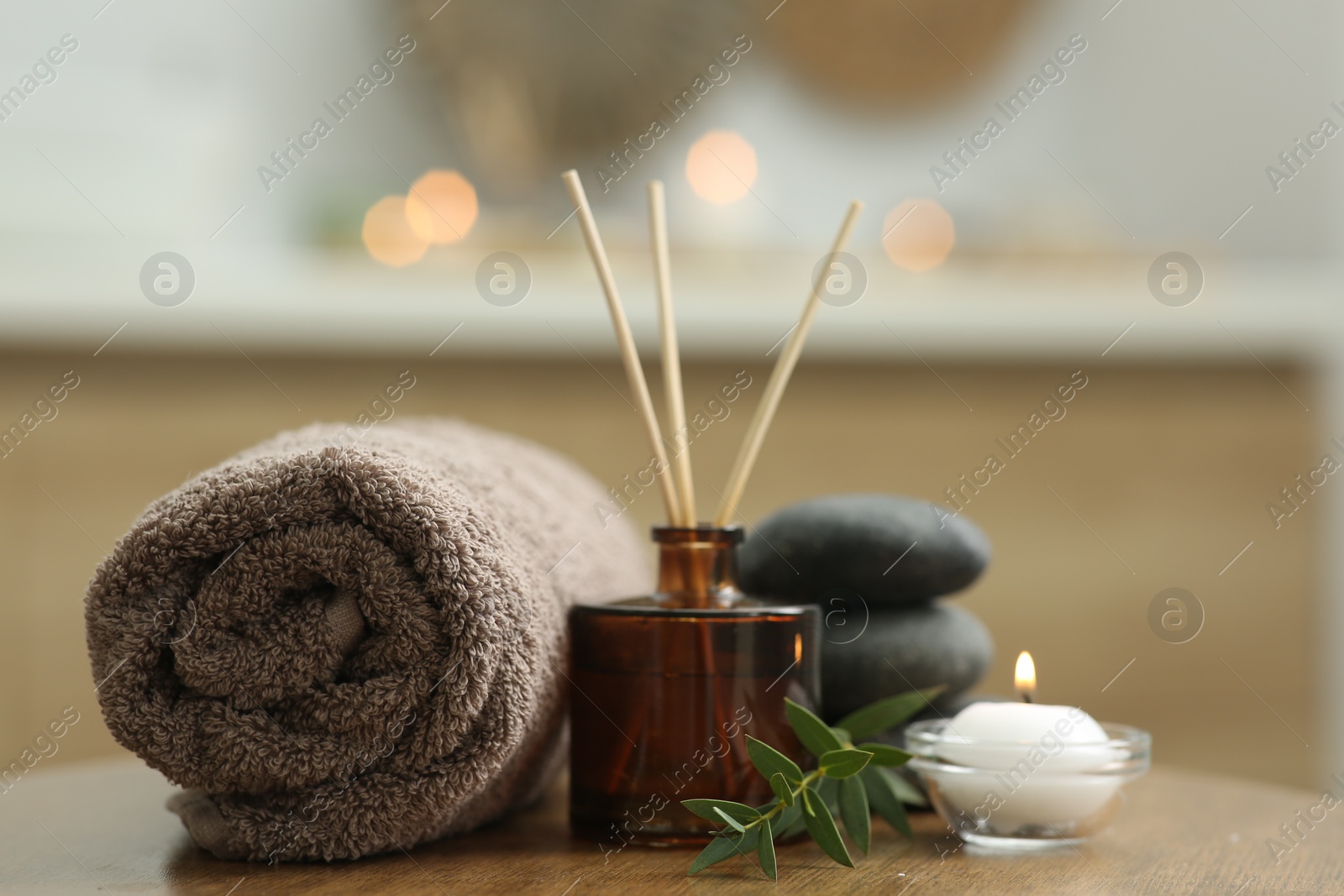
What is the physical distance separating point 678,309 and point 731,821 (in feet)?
3.31

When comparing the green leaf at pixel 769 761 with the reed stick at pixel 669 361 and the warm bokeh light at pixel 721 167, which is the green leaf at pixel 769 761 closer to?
the reed stick at pixel 669 361

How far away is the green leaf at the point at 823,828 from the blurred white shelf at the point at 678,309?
94 cm

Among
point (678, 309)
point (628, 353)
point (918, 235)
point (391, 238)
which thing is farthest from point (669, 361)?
point (918, 235)

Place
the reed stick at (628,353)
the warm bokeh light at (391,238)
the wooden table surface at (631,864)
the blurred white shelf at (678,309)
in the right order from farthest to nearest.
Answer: the warm bokeh light at (391,238), the blurred white shelf at (678,309), the reed stick at (628,353), the wooden table surface at (631,864)

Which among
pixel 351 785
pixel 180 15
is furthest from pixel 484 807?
pixel 180 15

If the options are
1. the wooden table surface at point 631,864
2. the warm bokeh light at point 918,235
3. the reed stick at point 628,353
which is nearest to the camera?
the wooden table surface at point 631,864

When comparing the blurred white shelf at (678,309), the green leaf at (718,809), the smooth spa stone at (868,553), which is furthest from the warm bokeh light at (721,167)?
the green leaf at (718,809)

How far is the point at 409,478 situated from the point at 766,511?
3.34 feet

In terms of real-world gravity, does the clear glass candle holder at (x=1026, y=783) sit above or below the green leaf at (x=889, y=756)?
below

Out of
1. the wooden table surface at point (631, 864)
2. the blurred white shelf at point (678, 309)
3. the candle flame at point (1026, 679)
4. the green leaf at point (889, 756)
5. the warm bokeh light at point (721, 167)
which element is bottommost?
the wooden table surface at point (631, 864)

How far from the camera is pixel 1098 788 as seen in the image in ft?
1.79

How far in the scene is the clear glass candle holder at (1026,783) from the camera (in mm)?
535

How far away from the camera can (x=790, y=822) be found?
53 cm

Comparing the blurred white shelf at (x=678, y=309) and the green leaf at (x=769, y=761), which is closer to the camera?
the green leaf at (x=769, y=761)
